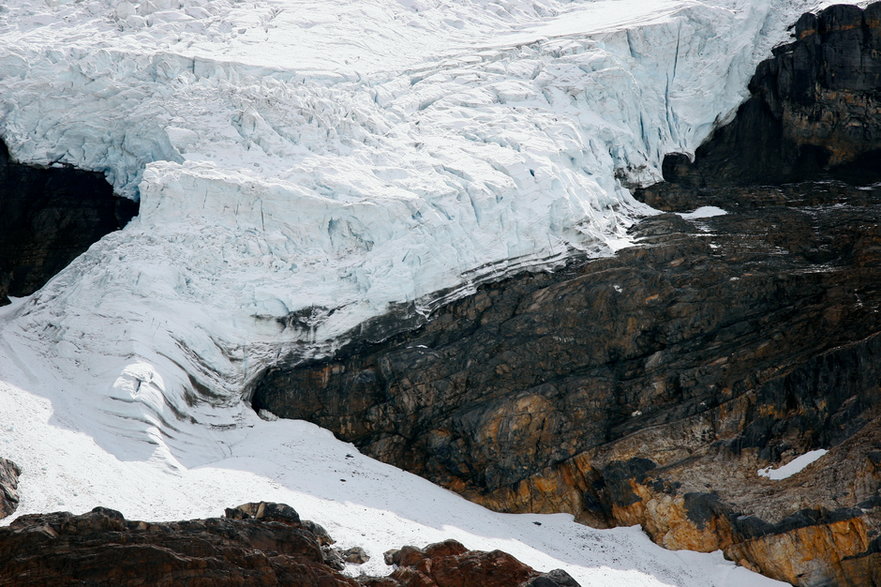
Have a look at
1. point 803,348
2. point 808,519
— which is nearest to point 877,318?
point 803,348

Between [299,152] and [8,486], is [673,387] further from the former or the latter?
[8,486]

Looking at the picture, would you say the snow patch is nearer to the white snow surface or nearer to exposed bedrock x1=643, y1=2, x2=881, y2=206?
exposed bedrock x1=643, y1=2, x2=881, y2=206

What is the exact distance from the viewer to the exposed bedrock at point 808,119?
3656cm

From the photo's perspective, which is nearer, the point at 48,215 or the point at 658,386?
the point at 658,386

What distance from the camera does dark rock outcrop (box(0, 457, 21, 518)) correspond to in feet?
71.7

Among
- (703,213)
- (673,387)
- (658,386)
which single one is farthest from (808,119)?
A: (658,386)

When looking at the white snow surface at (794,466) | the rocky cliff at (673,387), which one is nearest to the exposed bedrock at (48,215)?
the rocky cliff at (673,387)

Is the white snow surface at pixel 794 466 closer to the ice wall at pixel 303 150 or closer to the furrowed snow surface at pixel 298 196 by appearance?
the furrowed snow surface at pixel 298 196

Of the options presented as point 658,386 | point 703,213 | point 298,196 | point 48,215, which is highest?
point 298,196

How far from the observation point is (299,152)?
35469 mm

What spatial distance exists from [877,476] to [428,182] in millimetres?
17862

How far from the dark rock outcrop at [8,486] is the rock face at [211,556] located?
84 cm

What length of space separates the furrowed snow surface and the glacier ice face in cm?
9

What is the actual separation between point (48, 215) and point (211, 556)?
2064 cm
